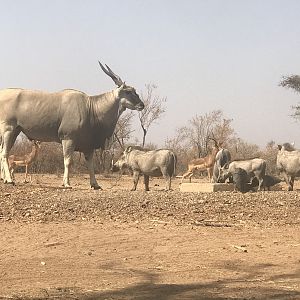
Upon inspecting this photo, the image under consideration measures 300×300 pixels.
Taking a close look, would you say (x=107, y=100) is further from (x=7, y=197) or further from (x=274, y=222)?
(x=274, y=222)

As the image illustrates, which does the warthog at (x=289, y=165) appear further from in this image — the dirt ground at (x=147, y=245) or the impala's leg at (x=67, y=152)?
the impala's leg at (x=67, y=152)

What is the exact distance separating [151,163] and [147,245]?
8.66 meters

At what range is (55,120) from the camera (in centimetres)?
1581

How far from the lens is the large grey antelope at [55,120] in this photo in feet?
51.6

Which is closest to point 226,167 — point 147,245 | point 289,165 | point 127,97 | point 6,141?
point 289,165

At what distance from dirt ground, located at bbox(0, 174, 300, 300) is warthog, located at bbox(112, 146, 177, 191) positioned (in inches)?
153

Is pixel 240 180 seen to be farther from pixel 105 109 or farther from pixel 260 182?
pixel 105 109

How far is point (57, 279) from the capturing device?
714cm

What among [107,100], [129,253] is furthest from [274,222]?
[107,100]

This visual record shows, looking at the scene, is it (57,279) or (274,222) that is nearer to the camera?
(57,279)

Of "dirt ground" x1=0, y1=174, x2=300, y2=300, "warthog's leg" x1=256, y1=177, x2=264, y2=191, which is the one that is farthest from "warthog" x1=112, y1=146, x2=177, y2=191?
"dirt ground" x1=0, y1=174, x2=300, y2=300

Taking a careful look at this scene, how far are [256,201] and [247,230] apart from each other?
2.53m

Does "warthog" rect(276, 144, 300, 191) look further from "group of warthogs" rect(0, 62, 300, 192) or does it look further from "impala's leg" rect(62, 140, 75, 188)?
"impala's leg" rect(62, 140, 75, 188)

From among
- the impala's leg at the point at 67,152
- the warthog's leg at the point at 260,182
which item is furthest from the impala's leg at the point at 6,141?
the warthog's leg at the point at 260,182
